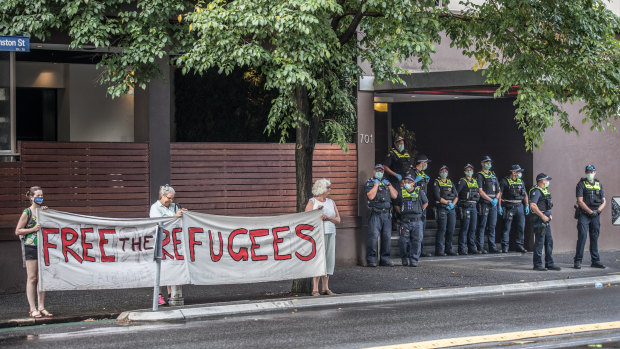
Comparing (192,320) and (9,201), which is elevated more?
(9,201)

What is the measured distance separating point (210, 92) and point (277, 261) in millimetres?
5817

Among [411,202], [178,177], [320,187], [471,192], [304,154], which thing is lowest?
[411,202]

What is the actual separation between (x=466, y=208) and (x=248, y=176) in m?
5.48

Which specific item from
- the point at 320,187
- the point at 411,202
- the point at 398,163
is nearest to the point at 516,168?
the point at 398,163

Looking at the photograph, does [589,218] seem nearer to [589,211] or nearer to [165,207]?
[589,211]

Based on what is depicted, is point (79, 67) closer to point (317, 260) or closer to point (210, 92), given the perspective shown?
point (210, 92)

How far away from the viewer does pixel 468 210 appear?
18953mm

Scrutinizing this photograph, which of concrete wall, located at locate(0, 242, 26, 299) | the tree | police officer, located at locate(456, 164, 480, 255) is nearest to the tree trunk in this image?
the tree

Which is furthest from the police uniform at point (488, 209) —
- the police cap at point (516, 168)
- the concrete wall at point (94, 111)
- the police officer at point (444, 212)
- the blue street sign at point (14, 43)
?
the blue street sign at point (14, 43)

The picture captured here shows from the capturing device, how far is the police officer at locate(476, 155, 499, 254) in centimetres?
1919

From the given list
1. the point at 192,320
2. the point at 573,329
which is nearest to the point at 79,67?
the point at 192,320

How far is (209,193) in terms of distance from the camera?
52.2 feet

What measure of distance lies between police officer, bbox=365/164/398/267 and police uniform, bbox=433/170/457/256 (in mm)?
1842

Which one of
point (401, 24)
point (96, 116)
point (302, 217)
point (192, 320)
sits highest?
point (401, 24)
